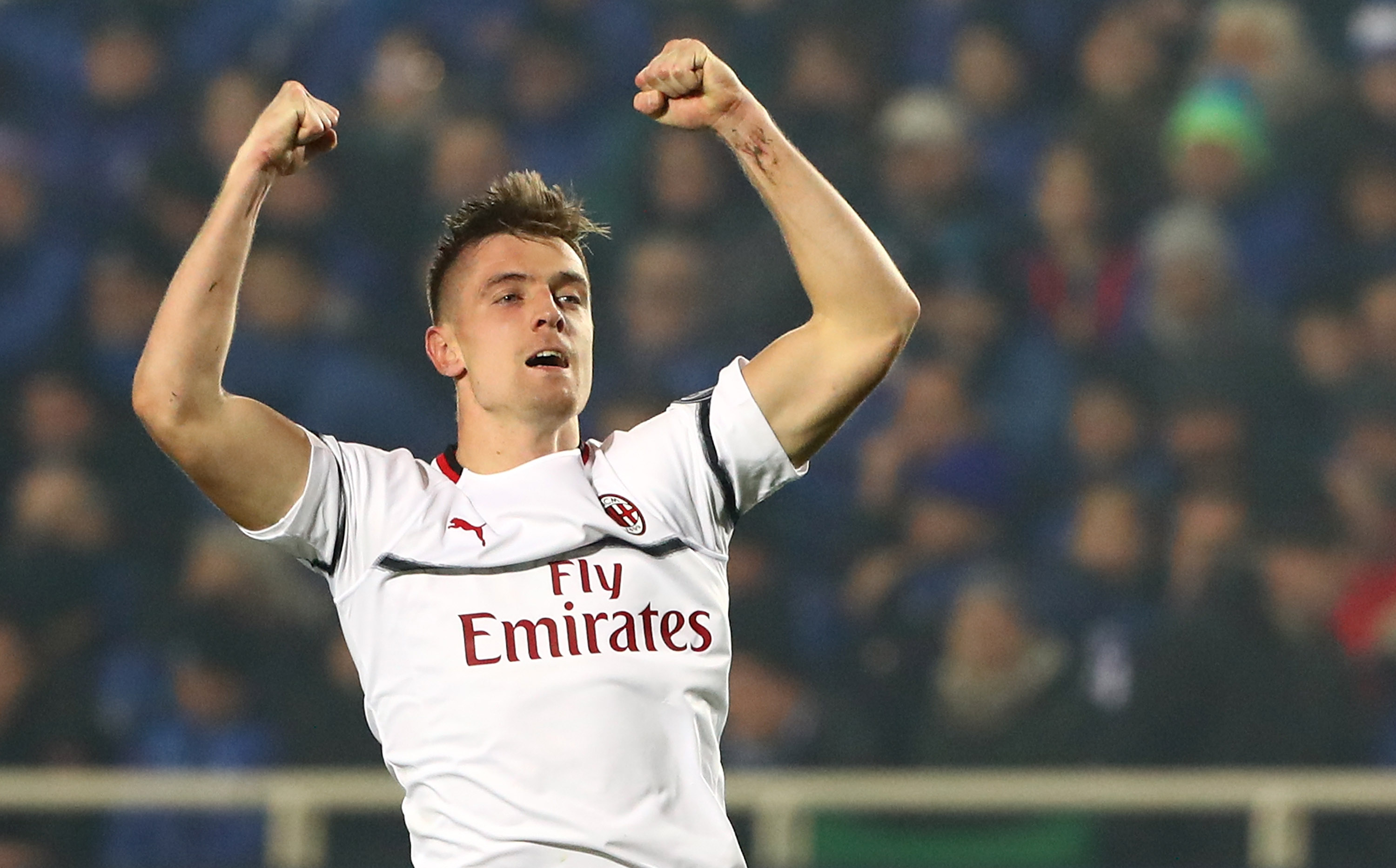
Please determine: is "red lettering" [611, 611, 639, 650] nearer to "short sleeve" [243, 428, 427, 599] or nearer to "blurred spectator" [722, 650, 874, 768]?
"short sleeve" [243, 428, 427, 599]

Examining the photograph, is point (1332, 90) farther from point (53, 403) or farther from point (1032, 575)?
point (53, 403)

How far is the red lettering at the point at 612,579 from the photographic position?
2.65 m

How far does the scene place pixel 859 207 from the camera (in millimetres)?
5879

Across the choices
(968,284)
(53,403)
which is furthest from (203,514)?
(968,284)

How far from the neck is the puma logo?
136mm

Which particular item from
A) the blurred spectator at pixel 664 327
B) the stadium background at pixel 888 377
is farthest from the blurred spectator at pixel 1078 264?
the blurred spectator at pixel 664 327

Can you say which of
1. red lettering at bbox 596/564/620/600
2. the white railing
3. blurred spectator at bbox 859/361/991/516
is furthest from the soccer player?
blurred spectator at bbox 859/361/991/516

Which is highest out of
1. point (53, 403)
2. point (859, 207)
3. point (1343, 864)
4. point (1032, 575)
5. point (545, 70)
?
Result: point (545, 70)

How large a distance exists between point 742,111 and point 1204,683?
281cm

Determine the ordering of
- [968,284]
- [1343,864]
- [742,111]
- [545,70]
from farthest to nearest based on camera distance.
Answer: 1. [545,70]
2. [968,284]
3. [1343,864]
4. [742,111]

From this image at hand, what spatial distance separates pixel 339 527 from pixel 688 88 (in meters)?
0.78

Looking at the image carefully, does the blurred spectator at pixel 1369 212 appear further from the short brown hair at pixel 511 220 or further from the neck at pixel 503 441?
the neck at pixel 503 441

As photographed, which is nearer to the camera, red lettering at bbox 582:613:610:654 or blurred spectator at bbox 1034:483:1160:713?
red lettering at bbox 582:613:610:654

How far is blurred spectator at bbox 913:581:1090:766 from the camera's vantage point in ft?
16.4
